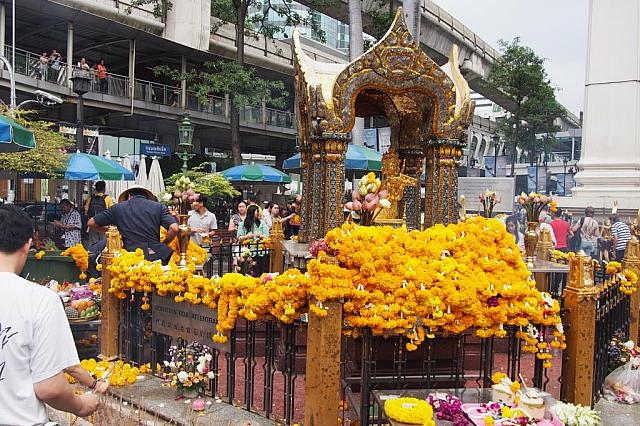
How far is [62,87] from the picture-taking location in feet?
83.3

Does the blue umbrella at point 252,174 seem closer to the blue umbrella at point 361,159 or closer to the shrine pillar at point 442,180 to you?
the blue umbrella at point 361,159

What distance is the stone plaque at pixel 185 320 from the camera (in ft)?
16.9

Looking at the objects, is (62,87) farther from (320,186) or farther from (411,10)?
(320,186)

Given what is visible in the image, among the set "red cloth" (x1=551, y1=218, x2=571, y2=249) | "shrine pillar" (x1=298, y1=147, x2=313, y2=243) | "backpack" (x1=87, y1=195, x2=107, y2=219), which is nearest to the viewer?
"shrine pillar" (x1=298, y1=147, x2=313, y2=243)

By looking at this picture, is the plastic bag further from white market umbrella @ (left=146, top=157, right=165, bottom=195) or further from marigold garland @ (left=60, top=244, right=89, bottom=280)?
white market umbrella @ (left=146, top=157, right=165, bottom=195)

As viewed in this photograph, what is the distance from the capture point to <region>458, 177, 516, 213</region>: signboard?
1832 cm

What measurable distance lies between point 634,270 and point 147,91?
89.9 feet

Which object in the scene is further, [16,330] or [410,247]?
[410,247]

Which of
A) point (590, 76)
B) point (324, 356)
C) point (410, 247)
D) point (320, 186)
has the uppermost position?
point (590, 76)

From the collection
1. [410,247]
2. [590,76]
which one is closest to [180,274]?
[410,247]

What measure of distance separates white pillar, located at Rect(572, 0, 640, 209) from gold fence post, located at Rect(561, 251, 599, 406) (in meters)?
11.6

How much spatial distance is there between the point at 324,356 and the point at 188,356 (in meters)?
1.77

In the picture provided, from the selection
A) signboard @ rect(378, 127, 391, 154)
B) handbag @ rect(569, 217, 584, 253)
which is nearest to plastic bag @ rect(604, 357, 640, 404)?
handbag @ rect(569, 217, 584, 253)

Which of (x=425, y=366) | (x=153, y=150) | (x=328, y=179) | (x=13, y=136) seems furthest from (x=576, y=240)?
(x=153, y=150)
